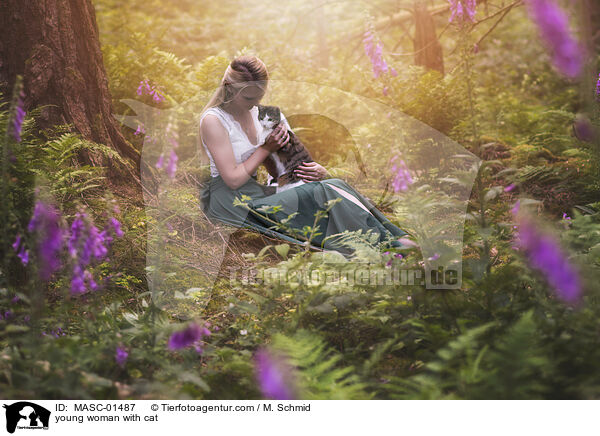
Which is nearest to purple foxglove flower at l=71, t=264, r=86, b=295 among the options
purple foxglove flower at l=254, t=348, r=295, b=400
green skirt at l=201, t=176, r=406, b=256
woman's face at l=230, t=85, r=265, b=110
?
purple foxglove flower at l=254, t=348, r=295, b=400

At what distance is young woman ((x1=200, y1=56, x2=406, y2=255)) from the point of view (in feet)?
12.3

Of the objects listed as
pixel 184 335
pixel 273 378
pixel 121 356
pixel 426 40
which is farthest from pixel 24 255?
pixel 426 40

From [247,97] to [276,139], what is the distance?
0.43 m

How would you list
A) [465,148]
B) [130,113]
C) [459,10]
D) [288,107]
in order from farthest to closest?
[288,107] < [465,148] < [130,113] < [459,10]

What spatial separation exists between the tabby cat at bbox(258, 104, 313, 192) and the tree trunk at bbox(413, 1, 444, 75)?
12.3 feet

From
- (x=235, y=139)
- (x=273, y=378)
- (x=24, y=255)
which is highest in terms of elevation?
(x=235, y=139)

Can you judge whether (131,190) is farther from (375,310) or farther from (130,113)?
(375,310)

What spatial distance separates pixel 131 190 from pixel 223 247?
1.01 meters

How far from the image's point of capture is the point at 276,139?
392 cm

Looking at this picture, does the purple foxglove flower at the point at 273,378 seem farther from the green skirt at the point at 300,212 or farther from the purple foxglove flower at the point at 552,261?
the green skirt at the point at 300,212

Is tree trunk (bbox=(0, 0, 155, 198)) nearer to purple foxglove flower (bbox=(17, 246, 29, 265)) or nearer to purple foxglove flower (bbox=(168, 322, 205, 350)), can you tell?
purple foxglove flower (bbox=(17, 246, 29, 265))

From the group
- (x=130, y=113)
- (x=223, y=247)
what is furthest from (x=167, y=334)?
(x=130, y=113)
